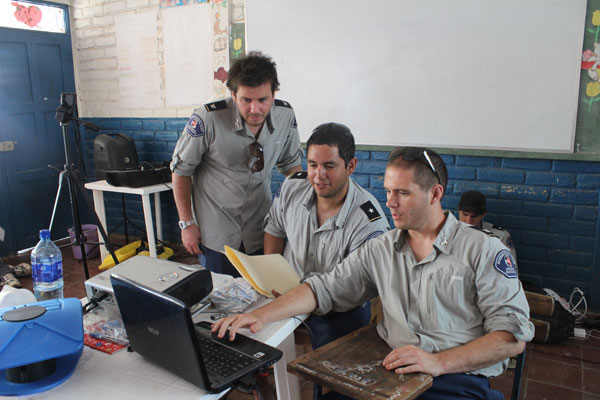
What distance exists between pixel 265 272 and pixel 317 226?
1.07ft

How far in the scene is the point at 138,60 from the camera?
4.29 metres

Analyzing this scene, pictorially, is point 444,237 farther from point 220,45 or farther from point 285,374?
point 220,45

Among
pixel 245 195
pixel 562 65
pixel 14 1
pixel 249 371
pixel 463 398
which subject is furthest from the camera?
pixel 14 1

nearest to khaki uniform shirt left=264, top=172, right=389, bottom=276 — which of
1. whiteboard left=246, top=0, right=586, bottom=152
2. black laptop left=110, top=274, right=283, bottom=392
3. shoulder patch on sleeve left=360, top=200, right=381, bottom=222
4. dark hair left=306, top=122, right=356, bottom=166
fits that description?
shoulder patch on sleeve left=360, top=200, right=381, bottom=222

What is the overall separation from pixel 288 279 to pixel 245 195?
0.76m

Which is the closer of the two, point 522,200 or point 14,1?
point 522,200

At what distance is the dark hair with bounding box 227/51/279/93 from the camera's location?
6.47 feet

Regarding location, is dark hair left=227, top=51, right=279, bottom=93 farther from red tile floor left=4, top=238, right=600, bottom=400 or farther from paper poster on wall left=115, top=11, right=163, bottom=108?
paper poster on wall left=115, top=11, right=163, bottom=108

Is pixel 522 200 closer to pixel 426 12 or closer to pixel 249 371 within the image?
pixel 426 12

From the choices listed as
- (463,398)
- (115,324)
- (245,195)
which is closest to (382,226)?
(463,398)

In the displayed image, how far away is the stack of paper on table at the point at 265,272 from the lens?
1.49 m

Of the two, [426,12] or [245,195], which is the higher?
[426,12]

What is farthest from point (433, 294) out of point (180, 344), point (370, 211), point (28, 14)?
point (28, 14)

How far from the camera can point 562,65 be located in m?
2.67
